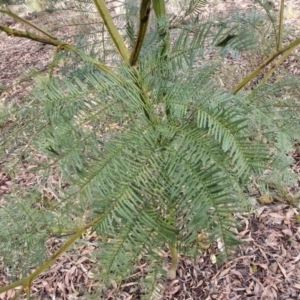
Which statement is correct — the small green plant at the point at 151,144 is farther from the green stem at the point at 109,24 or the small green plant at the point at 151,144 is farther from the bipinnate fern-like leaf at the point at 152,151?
the green stem at the point at 109,24

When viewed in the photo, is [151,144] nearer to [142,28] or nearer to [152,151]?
[152,151]

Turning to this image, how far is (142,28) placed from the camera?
65 cm

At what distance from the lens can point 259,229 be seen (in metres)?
1.50

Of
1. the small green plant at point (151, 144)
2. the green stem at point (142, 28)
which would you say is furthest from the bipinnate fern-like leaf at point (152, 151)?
the green stem at point (142, 28)

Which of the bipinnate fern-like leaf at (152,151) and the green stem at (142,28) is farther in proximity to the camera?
the green stem at (142,28)

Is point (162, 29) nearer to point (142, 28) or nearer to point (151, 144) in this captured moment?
point (142, 28)

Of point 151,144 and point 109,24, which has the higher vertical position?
point 109,24

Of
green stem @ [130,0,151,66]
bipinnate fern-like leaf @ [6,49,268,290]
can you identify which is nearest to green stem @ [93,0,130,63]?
green stem @ [130,0,151,66]

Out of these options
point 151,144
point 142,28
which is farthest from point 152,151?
point 142,28

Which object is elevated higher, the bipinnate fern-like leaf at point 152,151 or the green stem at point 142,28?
the green stem at point 142,28

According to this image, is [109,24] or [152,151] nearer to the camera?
[152,151]

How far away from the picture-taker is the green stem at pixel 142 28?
0.62 m

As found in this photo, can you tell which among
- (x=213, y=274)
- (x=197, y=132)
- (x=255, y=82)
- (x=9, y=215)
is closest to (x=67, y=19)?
(x=9, y=215)

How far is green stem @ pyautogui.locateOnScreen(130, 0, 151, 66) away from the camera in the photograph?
2.04ft
